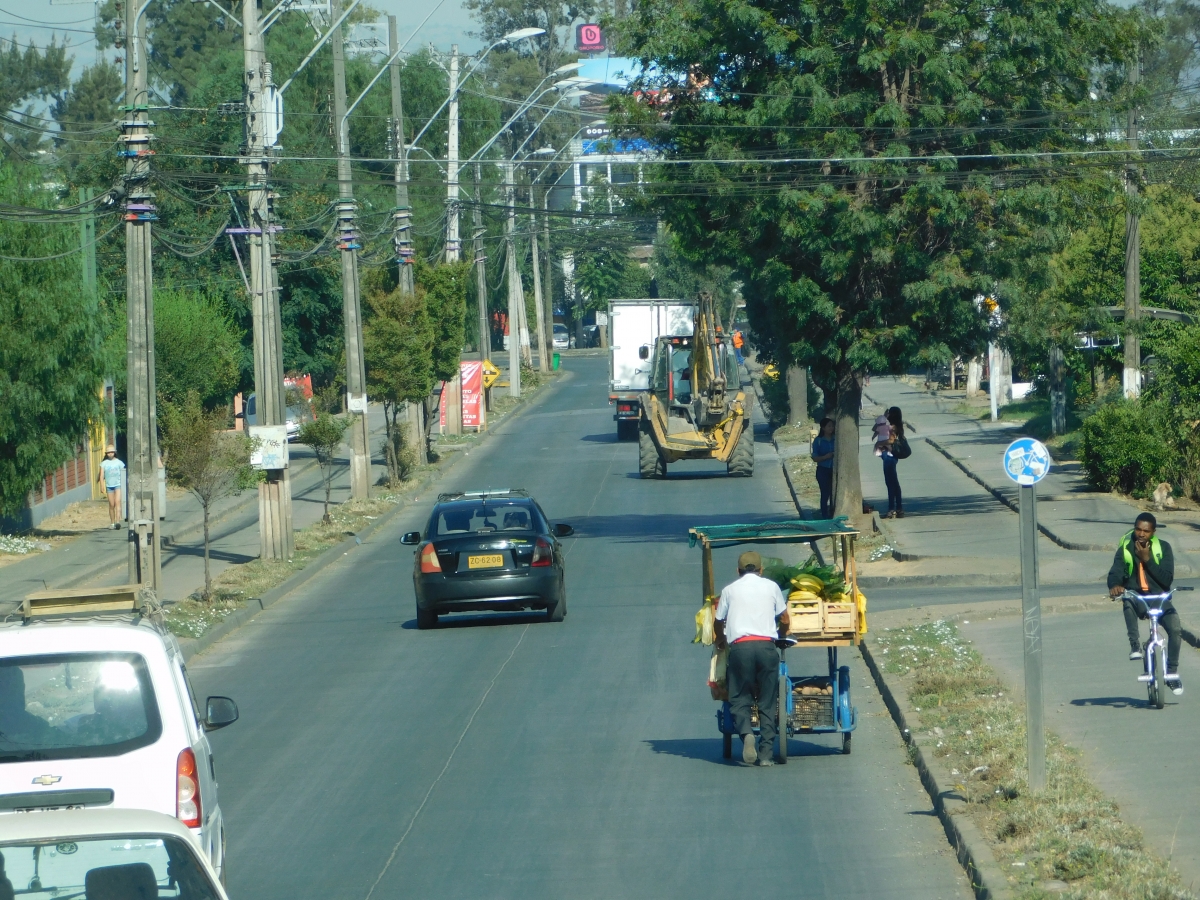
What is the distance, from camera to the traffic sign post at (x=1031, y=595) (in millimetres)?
8867

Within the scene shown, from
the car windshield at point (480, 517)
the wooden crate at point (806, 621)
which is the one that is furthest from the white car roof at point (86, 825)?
the car windshield at point (480, 517)

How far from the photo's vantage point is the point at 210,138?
5238 centimetres

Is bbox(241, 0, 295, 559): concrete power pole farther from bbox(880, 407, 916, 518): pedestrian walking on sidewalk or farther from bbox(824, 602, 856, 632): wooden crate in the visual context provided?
bbox(824, 602, 856, 632): wooden crate

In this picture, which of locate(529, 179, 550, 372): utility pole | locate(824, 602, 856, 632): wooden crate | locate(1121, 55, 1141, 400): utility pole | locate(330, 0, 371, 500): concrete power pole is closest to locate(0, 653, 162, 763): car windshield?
locate(824, 602, 856, 632): wooden crate

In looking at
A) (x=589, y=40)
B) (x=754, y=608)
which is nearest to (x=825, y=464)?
(x=754, y=608)

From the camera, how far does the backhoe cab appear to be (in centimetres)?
3388

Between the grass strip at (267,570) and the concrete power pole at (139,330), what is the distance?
2.78ft

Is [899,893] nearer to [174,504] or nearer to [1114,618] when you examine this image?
[1114,618]

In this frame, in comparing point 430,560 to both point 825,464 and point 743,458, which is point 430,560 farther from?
point 743,458

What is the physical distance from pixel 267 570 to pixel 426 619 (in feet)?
21.4

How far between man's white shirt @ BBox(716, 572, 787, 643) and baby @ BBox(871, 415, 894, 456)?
1665cm

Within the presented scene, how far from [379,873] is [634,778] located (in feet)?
8.47

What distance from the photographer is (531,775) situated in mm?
10875

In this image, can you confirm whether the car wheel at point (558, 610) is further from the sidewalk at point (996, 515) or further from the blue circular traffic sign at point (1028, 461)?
the blue circular traffic sign at point (1028, 461)
